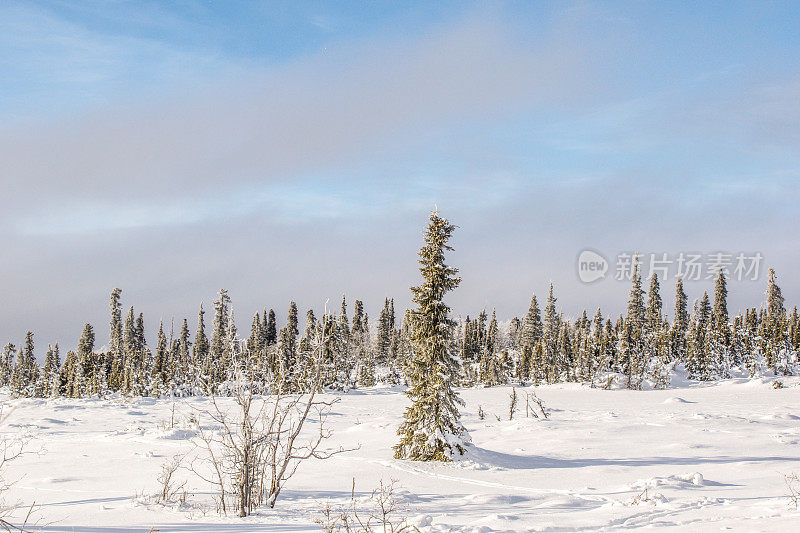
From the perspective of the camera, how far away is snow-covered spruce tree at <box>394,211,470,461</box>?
20672mm

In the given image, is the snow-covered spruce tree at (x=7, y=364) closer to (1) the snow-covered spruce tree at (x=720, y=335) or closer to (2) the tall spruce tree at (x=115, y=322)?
(2) the tall spruce tree at (x=115, y=322)

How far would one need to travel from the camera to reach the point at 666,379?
7100 cm

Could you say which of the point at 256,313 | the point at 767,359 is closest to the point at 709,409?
the point at 767,359

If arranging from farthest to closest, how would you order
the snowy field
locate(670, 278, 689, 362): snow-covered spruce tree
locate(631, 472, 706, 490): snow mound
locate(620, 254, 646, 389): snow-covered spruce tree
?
locate(670, 278, 689, 362): snow-covered spruce tree < locate(620, 254, 646, 389): snow-covered spruce tree < locate(631, 472, 706, 490): snow mound < the snowy field

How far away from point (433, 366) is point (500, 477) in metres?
4.32

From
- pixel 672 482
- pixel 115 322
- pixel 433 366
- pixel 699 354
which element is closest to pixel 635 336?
pixel 699 354

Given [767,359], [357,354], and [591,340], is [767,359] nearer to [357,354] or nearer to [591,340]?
[591,340]

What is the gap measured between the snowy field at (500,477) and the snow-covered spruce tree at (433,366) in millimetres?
826

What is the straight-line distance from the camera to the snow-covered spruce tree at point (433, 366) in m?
20.7

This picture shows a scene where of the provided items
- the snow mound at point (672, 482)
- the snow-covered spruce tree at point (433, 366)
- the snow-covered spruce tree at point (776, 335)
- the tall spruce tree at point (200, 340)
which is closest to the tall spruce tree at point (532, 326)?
the snow-covered spruce tree at point (776, 335)

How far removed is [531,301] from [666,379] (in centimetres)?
2486

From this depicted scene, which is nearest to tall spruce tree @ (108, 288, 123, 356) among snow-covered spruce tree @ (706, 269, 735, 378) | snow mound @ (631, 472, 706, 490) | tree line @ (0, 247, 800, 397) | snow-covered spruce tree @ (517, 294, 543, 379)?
tree line @ (0, 247, 800, 397)

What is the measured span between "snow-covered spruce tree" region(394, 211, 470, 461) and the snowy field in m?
0.83

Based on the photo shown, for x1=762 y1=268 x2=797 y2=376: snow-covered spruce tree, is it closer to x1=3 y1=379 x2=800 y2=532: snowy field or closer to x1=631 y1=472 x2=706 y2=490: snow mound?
x1=3 y1=379 x2=800 y2=532: snowy field
